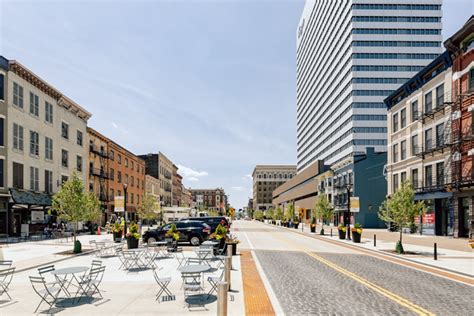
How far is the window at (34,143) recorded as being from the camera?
38406mm

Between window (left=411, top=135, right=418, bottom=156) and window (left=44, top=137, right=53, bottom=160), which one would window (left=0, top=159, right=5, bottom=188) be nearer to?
window (left=44, top=137, right=53, bottom=160)

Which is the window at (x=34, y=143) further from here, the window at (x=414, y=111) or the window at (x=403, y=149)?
the window at (x=403, y=149)

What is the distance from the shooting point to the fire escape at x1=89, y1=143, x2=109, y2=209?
179 ft

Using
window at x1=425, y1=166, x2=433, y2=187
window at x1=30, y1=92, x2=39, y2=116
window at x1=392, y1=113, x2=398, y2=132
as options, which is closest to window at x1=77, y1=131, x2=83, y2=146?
window at x1=30, y1=92, x2=39, y2=116

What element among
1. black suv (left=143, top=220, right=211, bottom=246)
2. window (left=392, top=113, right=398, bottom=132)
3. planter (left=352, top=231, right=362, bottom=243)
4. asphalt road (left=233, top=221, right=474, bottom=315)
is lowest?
planter (left=352, top=231, right=362, bottom=243)

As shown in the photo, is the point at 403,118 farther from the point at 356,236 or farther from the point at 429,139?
the point at 356,236

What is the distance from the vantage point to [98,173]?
5634cm

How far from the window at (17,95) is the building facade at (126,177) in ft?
71.9

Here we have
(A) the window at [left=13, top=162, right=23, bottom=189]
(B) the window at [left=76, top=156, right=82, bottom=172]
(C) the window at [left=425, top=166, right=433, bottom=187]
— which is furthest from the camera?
(B) the window at [left=76, top=156, right=82, bottom=172]

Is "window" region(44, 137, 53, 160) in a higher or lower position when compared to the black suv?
higher

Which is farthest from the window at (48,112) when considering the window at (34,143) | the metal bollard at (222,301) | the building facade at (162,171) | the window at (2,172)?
the building facade at (162,171)

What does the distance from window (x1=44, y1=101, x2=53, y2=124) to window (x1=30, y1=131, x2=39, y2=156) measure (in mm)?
2906

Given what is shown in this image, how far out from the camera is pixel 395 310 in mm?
10070

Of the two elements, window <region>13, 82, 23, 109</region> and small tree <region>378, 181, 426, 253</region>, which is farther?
window <region>13, 82, 23, 109</region>
